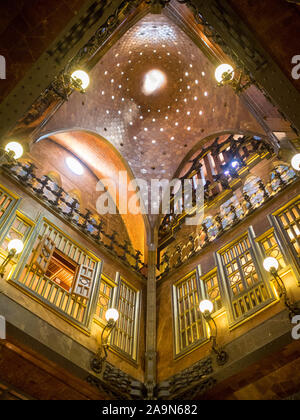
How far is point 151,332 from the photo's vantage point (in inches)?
375

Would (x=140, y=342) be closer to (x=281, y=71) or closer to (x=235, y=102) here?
(x=281, y=71)

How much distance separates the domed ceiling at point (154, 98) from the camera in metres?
14.5

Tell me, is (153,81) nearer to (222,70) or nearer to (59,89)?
(222,70)

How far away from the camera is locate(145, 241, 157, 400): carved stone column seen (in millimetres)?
8391

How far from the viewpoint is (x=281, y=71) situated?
575 centimetres

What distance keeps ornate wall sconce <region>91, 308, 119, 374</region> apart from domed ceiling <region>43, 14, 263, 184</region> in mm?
7377

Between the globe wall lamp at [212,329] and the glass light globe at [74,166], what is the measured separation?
8657mm

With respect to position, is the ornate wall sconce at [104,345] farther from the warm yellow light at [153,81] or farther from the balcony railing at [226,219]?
the warm yellow light at [153,81]

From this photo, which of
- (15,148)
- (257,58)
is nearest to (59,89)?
(15,148)

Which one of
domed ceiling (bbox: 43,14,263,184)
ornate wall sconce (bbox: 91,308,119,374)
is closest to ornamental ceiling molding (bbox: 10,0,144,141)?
domed ceiling (bbox: 43,14,263,184)

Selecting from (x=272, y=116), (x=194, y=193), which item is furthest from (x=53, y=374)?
(x=194, y=193)

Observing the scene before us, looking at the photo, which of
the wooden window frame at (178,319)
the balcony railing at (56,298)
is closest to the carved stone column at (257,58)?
the wooden window frame at (178,319)

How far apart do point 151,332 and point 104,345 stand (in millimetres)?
1730

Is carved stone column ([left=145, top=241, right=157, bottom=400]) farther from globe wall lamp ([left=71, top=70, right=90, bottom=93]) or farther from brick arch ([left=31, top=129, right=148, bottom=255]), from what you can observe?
globe wall lamp ([left=71, top=70, right=90, bottom=93])
